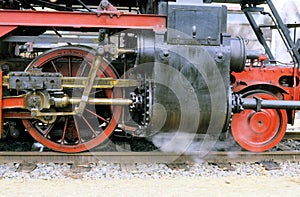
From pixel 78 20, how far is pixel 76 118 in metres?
1.43

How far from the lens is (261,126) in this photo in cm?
641

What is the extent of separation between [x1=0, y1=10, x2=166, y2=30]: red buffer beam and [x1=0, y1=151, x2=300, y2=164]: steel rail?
174 cm

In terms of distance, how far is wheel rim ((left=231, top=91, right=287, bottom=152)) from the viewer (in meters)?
6.33

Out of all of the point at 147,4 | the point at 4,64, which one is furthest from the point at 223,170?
the point at 4,64

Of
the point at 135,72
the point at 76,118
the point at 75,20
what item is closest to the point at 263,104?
the point at 135,72

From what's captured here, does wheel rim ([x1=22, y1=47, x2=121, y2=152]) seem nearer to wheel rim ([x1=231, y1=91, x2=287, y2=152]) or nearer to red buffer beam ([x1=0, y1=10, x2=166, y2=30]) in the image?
red buffer beam ([x1=0, y1=10, x2=166, y2=30])

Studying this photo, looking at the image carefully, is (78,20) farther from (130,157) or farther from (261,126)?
(261,126)

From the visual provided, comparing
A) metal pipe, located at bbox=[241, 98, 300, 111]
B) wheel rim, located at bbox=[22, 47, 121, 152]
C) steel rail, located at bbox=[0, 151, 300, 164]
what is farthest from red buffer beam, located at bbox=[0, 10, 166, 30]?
steel rail, located at bbox=[0, 151, 300, 164]

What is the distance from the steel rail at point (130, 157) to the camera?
18.1ft

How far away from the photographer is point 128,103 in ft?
17.4

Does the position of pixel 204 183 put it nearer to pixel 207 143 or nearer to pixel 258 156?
pixel 258 156

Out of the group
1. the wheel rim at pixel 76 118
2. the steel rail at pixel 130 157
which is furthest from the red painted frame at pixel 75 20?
the steel rail at pixel 130 157

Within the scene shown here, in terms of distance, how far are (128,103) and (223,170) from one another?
1.55 meters

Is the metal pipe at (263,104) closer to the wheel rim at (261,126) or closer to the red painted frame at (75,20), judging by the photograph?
the wheel rim at (261,126)
